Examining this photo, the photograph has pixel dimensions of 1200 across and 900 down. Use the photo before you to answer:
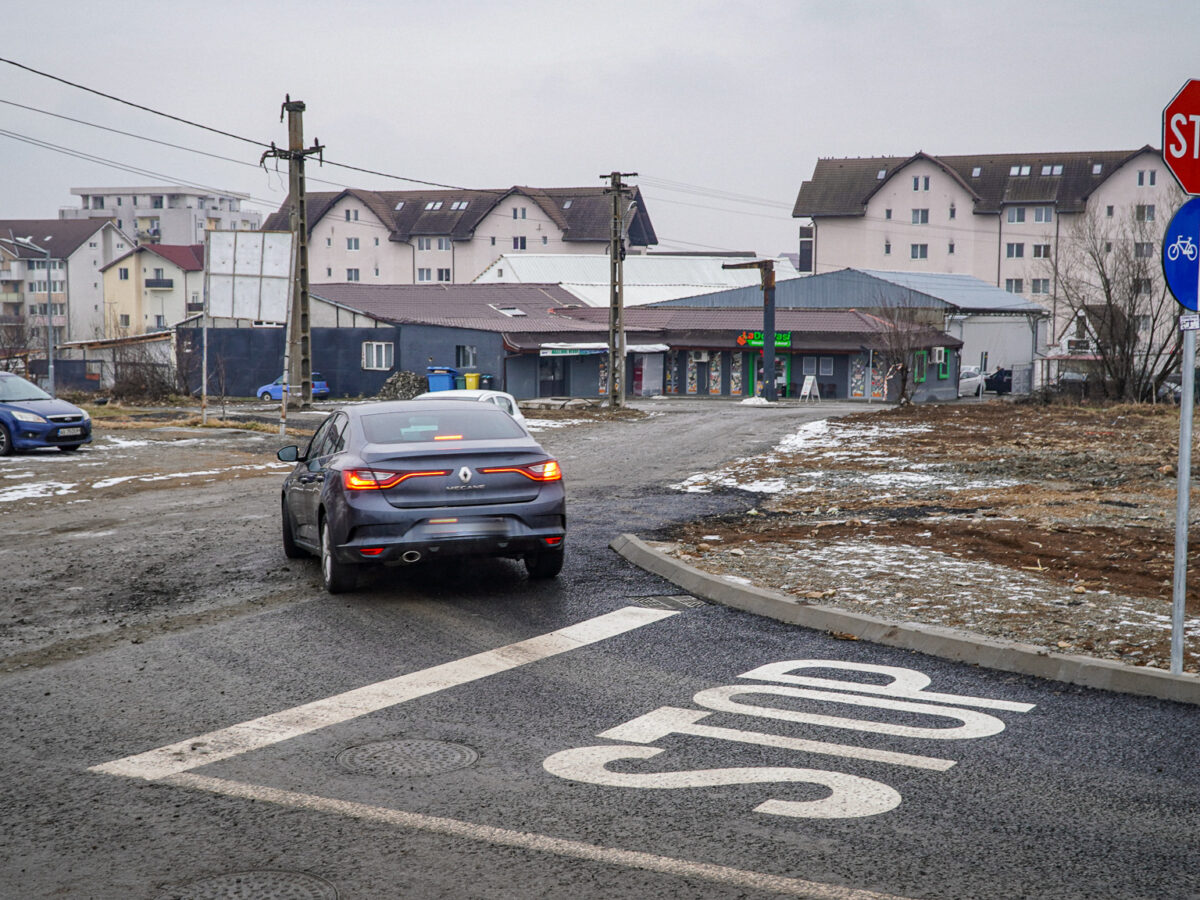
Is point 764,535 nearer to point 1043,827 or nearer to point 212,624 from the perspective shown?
point 212,624

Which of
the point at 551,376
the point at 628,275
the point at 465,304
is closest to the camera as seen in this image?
the point at 551,376

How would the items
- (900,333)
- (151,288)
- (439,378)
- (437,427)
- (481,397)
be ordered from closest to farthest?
(437,427) < (481,397) < (900,333) < (439,378) < (151,288)

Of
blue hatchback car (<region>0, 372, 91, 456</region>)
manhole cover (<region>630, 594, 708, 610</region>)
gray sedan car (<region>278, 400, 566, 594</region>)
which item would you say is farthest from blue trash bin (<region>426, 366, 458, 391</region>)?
manhole cover (<region>630, 594, 708, 610</region>)

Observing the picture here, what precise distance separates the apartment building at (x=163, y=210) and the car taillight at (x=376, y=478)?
13574 centimetres

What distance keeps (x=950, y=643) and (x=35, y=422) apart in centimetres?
2001

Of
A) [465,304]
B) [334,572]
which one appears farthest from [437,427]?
[465,304]

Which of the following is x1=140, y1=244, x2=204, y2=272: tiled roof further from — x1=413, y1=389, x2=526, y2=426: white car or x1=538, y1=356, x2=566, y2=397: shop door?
x1=413, y1=389, x2=526, y2=426: white car

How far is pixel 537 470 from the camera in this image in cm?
955

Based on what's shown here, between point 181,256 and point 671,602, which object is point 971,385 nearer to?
point 671,602

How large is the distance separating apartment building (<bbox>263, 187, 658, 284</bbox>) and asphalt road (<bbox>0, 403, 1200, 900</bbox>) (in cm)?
8409

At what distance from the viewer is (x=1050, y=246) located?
274 feet

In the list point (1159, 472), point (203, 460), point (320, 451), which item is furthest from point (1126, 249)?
point (320, 451)

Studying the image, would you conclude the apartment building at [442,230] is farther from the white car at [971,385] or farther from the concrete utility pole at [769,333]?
the concrete utility pole at [769,333]

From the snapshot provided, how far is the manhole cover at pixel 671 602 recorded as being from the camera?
9.07 meters
